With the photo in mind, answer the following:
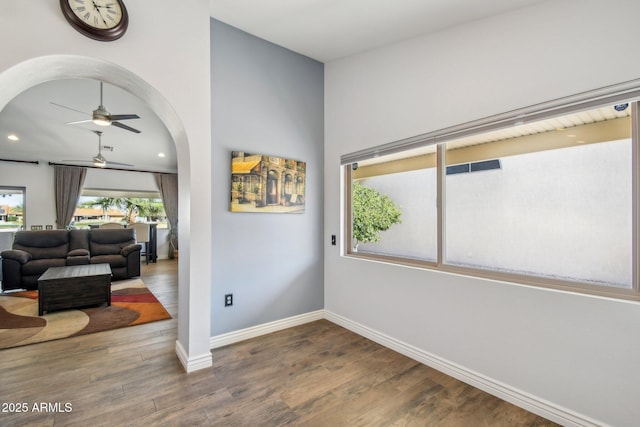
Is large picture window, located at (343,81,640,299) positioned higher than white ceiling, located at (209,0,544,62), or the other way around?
white ceiling, located at (209,0,544,62)

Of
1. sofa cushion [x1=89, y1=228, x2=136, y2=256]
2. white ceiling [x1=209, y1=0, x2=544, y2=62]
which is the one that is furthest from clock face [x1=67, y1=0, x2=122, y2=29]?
sofa cushion [x1=89, y1=228, x2=136, y2=256]

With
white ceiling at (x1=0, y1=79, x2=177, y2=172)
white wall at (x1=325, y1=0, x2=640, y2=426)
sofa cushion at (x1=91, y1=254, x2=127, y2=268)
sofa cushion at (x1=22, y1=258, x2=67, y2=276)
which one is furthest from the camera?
sofa cushion at (x1=91, y1=254, x2=127, y2=268)

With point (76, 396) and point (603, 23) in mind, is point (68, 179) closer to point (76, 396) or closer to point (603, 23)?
point (76, 396)

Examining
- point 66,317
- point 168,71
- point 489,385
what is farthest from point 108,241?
point 489,385

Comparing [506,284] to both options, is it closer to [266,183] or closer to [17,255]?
[266,183]

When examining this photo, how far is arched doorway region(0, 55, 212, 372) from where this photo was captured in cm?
187

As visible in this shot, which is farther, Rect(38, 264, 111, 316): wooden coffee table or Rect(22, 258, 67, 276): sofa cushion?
Rect(22, 258, 67, 276): sofa cushion

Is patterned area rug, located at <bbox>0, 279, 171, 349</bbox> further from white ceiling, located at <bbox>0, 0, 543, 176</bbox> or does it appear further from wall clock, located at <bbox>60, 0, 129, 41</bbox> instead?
wall clock, located at <bbox>60, 0, 129, 41</bbox>

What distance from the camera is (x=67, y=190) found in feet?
22.0

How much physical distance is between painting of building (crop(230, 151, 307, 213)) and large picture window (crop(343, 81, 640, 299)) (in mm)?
965

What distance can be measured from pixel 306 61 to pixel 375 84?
38.2 inches

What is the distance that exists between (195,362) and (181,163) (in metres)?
1.69

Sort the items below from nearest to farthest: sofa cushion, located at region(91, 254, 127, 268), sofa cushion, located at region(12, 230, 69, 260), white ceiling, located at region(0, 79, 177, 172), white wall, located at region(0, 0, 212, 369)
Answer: white wall, located at region(0, 0, 212, 369), white ceiling, located at region(0, 79, 177, 172), sofa cushion, located at region(12, 230, 69, 260), sofa cushion, located at region(91, 254, 127, 268)

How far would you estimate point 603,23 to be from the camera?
1.61m
